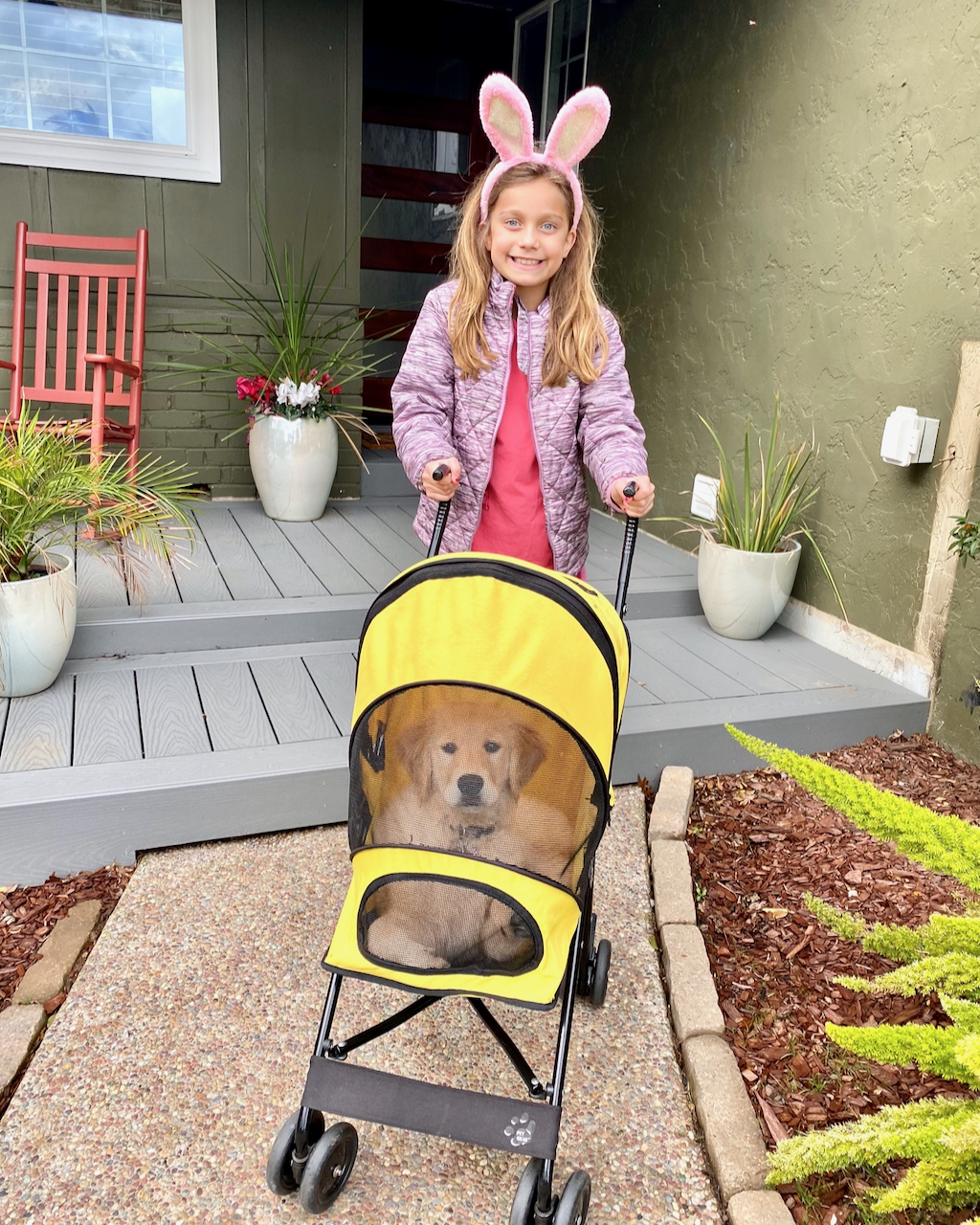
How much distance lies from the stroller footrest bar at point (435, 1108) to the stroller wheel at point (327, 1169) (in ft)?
0.28

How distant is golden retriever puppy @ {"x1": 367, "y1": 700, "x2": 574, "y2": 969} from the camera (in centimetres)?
131

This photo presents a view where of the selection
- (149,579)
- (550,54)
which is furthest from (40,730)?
(550,54)

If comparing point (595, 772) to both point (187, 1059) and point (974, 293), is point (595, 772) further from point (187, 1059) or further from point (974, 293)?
point (974, 293)

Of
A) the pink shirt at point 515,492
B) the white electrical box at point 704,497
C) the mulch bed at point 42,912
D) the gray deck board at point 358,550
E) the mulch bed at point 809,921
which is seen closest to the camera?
the mulch bed at point 809,921

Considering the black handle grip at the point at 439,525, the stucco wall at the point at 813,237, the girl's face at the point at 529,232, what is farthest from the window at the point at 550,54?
the black handle grip at the point at 439,525

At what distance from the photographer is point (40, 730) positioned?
2.35 m

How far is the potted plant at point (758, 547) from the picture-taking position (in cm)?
319

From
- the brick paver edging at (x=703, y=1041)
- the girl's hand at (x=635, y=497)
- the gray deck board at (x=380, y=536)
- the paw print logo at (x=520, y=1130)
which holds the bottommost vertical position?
the brick paver edging at (x=703, y=1041)

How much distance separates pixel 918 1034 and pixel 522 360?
1386 mm

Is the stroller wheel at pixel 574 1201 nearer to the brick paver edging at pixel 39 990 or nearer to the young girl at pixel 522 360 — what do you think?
the brick paver edging at pixel 39 990

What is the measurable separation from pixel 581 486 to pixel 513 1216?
1.36 metres

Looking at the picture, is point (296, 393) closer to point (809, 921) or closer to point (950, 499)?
point (950, 499)

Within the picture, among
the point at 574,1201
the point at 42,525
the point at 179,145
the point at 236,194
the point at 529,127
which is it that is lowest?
the point at 574,1201

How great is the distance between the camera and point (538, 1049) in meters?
1.74
